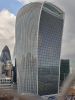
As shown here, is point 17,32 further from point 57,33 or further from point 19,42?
point 57,33

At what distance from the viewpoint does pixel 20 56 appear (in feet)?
489

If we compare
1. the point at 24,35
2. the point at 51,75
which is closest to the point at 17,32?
the point at 24,35

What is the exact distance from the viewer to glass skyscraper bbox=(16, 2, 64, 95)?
145500 millimetres

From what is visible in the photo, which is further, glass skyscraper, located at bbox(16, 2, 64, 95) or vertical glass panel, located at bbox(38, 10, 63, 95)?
vertical glass panel, located at bbox(38, 10, 63, 95)

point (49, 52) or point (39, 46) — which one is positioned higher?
point (39, 46)

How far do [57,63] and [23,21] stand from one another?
23134 mm

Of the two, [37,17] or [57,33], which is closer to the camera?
[37,17]

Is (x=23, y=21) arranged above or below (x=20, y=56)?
above

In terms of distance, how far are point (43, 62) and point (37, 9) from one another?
75.2 ft

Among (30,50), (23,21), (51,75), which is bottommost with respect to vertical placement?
(51,75)

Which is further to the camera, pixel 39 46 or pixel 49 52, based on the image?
pixel 49 52

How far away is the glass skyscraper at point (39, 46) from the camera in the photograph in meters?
146

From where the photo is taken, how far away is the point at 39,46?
146 m

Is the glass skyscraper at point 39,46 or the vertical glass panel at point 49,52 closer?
the glass skyscraper at point 39,46
